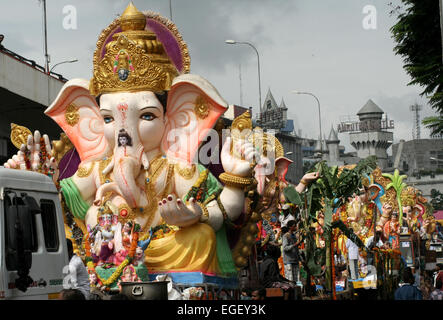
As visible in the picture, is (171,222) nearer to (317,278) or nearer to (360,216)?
(317,278)

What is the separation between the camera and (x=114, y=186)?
55.6 ft

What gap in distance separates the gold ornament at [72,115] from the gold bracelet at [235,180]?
3303 mm

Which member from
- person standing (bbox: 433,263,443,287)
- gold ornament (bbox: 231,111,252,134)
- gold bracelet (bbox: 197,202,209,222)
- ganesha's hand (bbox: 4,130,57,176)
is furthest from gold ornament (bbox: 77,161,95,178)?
person standing (bbox: 433,263,443,287)

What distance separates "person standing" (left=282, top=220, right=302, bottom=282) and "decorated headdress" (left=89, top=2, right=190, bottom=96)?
372 centimetres

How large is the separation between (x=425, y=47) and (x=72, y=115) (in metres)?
7.14

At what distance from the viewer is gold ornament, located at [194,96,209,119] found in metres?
17.6

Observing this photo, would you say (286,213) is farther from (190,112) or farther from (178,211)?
(178,211)

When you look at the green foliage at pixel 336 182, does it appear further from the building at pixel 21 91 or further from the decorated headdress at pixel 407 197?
the decorated headdress at pixel 407 197

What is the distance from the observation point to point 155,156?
56.5 feet

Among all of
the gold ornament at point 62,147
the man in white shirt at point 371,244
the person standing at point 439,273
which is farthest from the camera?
the man in white shirt at point 371,244

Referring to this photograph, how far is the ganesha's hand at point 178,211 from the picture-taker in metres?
15.7

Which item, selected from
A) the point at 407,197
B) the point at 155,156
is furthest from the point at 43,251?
the point at 407,197

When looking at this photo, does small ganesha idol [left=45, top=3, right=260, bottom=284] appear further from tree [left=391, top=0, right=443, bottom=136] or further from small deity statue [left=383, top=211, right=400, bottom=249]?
small deity statue [left=383, top=211, right=400, bottom=249]

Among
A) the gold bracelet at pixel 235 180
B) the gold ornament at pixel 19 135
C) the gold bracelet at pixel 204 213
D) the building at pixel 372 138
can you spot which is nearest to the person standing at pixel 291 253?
the gold bracelet at pixel 235 180
